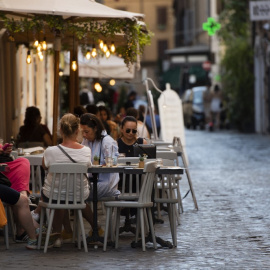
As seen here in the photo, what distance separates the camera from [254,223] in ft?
41.6

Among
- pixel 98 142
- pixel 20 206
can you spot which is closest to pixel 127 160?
pixel 98 142

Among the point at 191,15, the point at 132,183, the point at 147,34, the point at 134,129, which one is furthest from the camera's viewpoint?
the point at 191,15

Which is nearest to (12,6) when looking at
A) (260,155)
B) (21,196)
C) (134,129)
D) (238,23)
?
(134,129)

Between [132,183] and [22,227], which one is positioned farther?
[132,183]

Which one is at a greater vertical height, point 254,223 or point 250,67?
point 250,67

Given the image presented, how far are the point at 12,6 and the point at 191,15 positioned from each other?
218ft

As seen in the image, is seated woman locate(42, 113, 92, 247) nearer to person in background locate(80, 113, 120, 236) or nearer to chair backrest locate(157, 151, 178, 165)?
person in background locate(80, 113, 120, 236)

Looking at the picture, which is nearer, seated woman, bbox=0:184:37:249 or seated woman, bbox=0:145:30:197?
seated woman, bbox=0:184:37:249

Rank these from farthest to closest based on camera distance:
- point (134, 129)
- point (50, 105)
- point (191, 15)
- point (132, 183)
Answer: point (191, 15)
point (50, 105)
point (134, 129)
point (132, 183)

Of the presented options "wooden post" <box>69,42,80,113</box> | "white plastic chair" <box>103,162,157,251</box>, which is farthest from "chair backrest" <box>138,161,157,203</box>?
"wooden post" <box>69,42,80,113</box>

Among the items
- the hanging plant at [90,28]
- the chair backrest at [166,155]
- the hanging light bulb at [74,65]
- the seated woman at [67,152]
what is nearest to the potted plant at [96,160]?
the seated woman at [67,152]

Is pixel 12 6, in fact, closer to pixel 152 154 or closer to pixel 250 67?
pixel 152 154

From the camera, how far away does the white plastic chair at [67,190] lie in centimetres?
1035

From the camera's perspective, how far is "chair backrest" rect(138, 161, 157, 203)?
10.5 metres
